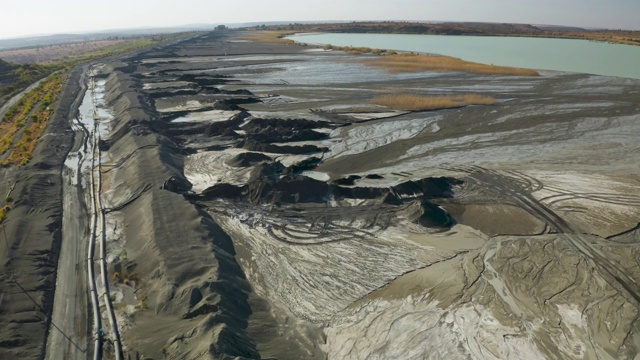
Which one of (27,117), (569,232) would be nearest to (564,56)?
(569,232)

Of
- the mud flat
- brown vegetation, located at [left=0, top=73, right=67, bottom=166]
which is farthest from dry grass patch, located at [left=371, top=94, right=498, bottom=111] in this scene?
→ brown vegetation, located at [left=0, top=73, right=67, bottom=166]

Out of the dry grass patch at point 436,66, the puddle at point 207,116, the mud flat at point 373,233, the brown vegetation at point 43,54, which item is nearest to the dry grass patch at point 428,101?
the mud flat at point 373,233

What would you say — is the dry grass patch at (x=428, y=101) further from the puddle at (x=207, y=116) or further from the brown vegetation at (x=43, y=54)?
the brown vegetation at (x=43, y=54)

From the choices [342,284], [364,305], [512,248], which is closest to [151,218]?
[342,284]

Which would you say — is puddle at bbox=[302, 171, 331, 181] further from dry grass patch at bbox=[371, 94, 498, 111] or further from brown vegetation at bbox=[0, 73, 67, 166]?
brown vegetation at bbox=[0, 73, 67, 166]

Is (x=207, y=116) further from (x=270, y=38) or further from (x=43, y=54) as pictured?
(x=43, y=54)

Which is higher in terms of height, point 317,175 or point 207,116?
point 207,116
